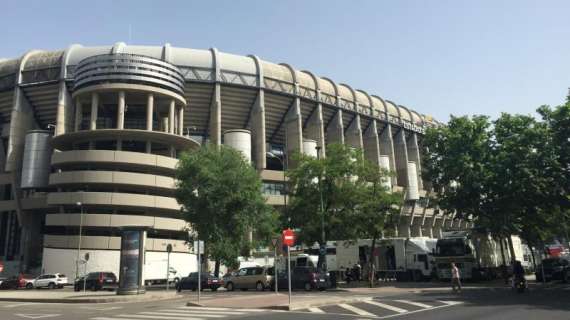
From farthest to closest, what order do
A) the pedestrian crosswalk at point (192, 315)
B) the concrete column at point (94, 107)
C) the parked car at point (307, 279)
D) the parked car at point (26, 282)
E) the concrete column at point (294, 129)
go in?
the concrete column at point (294, 129) < the concrete column at point (94, 107) < the parked car at point (26, 282) < the parked car at point (307, 279) < the pedestrian crosswalk at point (192, 315)

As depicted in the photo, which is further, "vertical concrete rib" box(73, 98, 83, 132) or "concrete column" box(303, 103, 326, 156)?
"concrete column" box(303, 103, 326, 156)

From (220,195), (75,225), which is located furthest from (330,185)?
(75,225)

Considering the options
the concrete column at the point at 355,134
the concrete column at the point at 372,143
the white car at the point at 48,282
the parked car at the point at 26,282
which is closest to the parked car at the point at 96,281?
the white car at the point at 48,282

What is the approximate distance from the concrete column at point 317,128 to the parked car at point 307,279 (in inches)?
1785

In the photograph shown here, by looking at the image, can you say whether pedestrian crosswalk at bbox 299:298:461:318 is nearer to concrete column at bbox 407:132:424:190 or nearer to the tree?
the tree

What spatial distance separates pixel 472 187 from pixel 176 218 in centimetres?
3888

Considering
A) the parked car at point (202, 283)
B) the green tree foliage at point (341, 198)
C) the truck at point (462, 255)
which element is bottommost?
the parked car at point (202, 283)

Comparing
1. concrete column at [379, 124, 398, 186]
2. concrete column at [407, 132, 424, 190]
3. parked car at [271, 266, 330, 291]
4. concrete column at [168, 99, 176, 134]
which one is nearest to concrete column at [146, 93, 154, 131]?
concrete column at [168, 99, 176, 134]

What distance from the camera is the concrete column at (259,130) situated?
67.6m

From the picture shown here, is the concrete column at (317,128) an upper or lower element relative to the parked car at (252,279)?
upper

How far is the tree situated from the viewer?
3766 cm

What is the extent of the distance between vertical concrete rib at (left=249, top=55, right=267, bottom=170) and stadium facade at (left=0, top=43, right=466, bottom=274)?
175 millimetres

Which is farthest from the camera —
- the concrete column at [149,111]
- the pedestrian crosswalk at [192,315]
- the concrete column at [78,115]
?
the concrete column at [78,115]

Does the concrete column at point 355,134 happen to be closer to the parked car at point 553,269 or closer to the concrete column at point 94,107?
the concrete column at point 94,107
